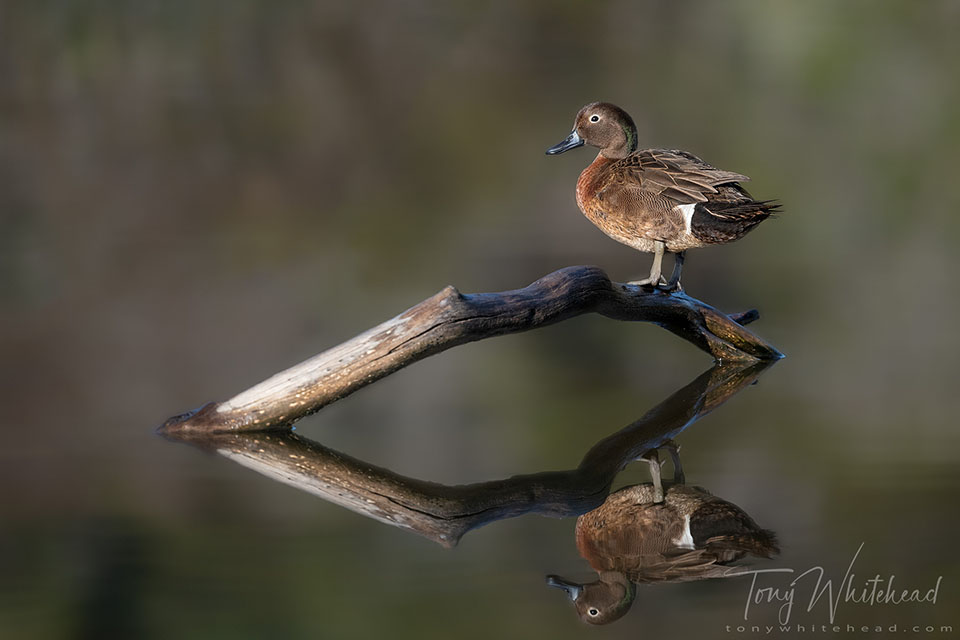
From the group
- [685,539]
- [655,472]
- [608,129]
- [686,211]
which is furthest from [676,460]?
[608,129]

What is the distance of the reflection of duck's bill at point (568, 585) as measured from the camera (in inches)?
111

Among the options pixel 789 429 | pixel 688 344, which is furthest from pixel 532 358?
pixel 789 429

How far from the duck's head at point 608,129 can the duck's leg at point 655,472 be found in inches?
69.9

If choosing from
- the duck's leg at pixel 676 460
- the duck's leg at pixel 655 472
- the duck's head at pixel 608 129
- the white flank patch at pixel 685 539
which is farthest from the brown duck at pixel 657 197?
the white flank patch at pixel 685 539

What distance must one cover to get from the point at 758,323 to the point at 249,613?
191 inches

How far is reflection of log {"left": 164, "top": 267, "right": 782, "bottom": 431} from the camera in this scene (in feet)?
14.6

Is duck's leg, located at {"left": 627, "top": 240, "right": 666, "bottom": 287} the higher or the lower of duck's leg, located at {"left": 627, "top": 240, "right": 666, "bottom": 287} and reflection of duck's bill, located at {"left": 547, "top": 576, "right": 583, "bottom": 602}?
the higher

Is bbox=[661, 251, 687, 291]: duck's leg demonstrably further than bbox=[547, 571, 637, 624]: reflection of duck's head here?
Yes

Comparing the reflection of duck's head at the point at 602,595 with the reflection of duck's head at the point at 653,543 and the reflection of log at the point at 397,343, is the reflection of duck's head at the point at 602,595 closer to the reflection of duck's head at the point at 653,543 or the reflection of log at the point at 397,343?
the reflection of duck's head at the point at 653,543

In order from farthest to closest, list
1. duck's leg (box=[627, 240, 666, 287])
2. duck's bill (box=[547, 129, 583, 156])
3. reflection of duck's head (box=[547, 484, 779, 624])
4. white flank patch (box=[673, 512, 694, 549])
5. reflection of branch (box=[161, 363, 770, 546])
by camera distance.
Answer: duck's bill (box=[547, 129, 583, 156]) < duck's leg (box=[627, 240, 666, 287]) < reflection of branch (box=[161, 363, 770, 546]) < white flank patch (box=[673, 512, 694, 549]) < reflection of duck's head (box=[547, 484, 779, 624])

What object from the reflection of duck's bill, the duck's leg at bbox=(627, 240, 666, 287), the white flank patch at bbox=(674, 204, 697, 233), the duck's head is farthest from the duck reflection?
the duck's head
